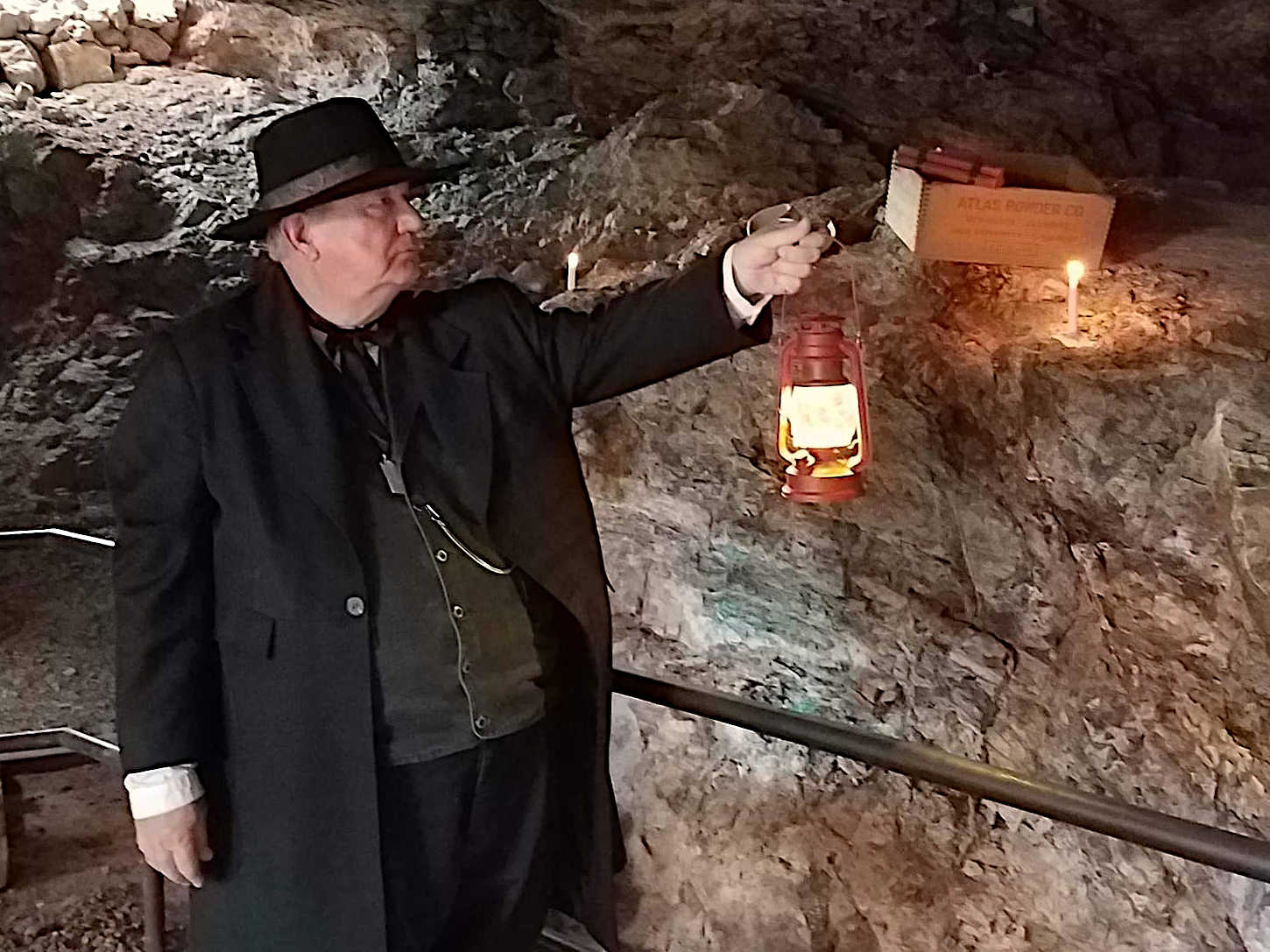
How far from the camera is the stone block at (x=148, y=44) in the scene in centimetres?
492

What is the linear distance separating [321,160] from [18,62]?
4124 mm

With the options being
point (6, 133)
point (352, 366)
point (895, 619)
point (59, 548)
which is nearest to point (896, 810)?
point (895, 619)

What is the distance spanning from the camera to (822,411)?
146 cm

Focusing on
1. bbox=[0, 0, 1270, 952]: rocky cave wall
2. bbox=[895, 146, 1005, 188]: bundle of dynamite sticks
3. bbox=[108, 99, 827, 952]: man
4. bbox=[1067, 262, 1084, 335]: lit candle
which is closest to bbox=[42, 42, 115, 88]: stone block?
bbox=[0, 0, 1270, 952]: rocky cave wall

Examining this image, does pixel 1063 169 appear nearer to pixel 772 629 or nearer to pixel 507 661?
pixel 772 629

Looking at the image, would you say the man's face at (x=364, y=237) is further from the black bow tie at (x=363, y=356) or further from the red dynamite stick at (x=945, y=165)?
the red dynamite stick at (x=945, y=165)

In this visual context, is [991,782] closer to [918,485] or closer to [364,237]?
[364,237]

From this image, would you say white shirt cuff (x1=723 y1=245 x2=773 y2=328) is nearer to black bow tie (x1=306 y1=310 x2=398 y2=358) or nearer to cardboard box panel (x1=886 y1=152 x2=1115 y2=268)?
black bow tie (x1=306 y1=310 x2=398 y2=358)

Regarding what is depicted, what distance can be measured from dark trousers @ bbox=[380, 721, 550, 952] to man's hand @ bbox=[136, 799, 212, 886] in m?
0.16

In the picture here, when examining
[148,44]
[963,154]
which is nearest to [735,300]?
[963,154]

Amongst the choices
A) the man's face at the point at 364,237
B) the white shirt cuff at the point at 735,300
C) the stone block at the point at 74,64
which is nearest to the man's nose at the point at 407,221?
the man's face at the point at 364,237

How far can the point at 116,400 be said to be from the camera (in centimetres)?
418

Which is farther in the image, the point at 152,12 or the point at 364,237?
the point at 152,12

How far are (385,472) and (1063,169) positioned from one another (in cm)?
241
